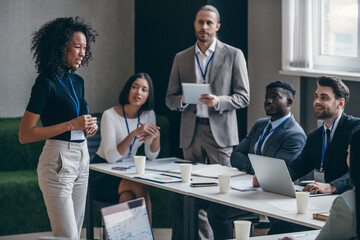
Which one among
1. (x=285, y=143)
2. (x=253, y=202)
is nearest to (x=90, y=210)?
(x=285, y=143)

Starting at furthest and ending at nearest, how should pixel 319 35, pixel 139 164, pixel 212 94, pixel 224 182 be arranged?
pixel 319 35
pixel 212 94
pixel 139 164
pixel 224 182

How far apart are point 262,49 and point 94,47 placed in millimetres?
2016

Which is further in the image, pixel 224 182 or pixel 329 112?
pixel 329 112

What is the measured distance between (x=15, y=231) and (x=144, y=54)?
2367mm

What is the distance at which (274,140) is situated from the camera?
160 inches

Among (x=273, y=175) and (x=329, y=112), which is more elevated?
(x=329, y=112)

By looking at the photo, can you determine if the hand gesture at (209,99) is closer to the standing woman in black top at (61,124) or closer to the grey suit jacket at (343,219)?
the standing woman in black top at (61,124)

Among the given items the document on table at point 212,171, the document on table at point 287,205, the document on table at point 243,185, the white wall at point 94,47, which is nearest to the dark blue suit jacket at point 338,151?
the document on table at point 287,205

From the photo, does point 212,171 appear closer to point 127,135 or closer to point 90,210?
point 127,135

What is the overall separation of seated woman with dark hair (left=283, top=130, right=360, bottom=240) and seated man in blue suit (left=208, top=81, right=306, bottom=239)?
1629 millimetres

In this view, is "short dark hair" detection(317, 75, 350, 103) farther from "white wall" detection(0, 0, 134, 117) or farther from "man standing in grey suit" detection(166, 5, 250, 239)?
"white wall" detection(0, 0, 134, 117)

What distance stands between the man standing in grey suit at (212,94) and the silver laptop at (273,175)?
128 centimetres

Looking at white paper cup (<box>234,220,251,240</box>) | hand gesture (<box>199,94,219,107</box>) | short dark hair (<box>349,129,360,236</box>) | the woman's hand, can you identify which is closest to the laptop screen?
white paper cup (<box>234,220,251,240</box>)

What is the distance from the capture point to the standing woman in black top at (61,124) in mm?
3215
